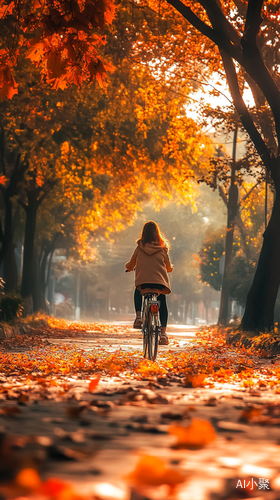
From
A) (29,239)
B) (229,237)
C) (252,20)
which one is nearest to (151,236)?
(252,20)

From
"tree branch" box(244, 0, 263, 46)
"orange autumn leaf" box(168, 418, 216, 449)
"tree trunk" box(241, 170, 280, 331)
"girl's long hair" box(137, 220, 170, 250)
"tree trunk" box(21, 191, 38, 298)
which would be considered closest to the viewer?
"orange autumn leaf" box(168, 418, 216, 449)

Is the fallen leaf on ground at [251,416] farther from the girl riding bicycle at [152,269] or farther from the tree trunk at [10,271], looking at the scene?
the tree trunk at [10,271]

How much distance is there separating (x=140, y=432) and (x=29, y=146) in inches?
775

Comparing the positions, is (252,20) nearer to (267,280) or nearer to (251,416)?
(267,280)

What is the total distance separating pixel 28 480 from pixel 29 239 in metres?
25.0

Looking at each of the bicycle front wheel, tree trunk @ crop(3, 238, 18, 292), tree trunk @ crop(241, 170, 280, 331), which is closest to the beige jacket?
the bicycle front wheel

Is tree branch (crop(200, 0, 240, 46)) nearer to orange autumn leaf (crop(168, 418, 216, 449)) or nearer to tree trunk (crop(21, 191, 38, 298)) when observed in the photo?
orange autumn leaf (crop(168, 418, 216, 449))

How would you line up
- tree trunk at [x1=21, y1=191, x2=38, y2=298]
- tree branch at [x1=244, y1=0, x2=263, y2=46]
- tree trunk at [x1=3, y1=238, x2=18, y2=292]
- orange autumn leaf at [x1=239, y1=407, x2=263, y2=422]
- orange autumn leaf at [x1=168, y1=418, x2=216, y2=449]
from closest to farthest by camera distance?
orange autumn leaf at [x1=168, y1=418, x2=216, y2=449]
orange autumn leaf at [x1=239, y1=407, x2=263, y2=422]
tree branch at [x1=244, y1=0, x2=263, y2=46]
tree trunk at [x1=21, y1=191, x2=38, y2=298]
tree trunk at [x1=3, y1=238, x2=18, y2=292]

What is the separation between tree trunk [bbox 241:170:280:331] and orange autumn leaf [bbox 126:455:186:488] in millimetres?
13685

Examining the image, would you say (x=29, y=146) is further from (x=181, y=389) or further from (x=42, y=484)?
(x=42, y=484)

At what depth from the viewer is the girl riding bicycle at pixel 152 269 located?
10211 millimetres

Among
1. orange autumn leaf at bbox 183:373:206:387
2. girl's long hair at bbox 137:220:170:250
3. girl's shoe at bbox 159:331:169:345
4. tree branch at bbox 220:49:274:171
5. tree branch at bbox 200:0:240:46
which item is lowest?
orange autumn leaf at bbox 183:373:206:387

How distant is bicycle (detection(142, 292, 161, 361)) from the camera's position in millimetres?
10023

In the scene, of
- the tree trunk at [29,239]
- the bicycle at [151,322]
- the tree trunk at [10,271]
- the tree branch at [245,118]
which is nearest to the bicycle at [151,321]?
the bicycle at [151,322]
